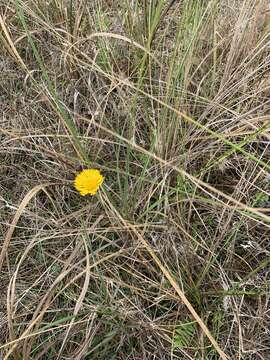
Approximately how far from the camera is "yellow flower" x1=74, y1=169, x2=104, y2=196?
94 centimetres

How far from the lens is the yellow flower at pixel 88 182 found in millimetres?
938

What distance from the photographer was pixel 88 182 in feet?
3.13

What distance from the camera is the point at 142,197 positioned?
1.06 meters

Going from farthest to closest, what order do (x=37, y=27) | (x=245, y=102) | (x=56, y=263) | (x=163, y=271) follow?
(x=37, y=27) → (x=245, y=102) → (x=56, y=263) → (x=163, y=271)

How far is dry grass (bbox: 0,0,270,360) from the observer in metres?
0.95

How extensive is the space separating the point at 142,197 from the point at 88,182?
0.48ft

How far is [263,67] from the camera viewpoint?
1188mm

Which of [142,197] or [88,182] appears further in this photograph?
[142,197]

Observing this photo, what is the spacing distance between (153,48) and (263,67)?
0.27m

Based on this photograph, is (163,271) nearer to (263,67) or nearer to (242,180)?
(242,180)

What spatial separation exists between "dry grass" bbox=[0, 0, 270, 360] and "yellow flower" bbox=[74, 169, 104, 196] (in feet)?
0.23

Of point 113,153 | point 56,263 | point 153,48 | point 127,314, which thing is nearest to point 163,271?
point 127,314

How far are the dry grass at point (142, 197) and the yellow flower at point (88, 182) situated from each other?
69mm

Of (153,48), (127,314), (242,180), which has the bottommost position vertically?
(127,314)
